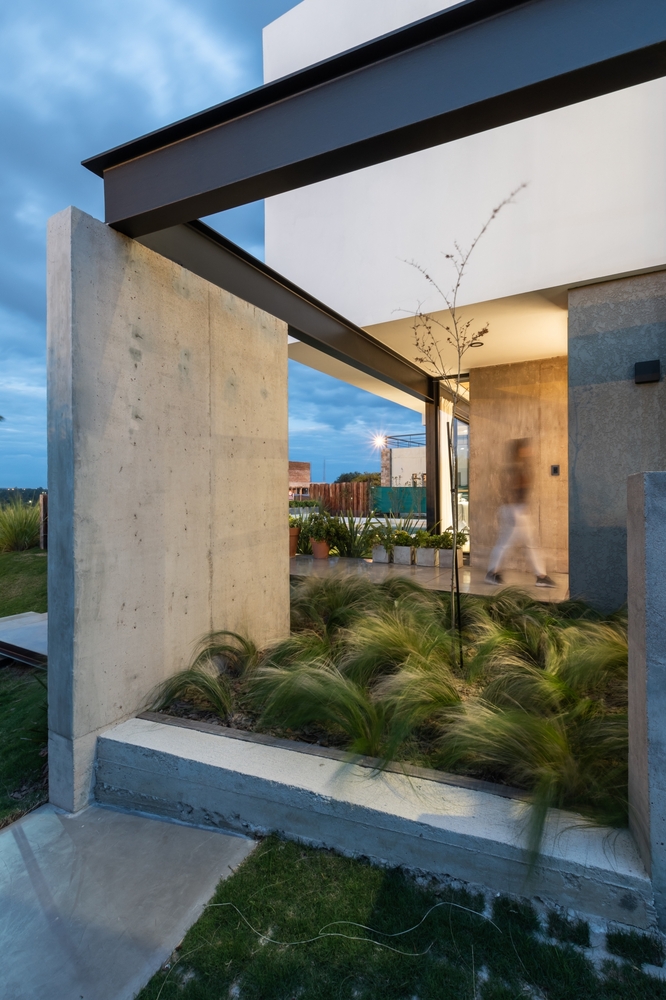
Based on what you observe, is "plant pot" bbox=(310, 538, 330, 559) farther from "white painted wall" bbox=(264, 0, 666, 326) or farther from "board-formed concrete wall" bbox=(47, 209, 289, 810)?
"board-formed concrete wall" bbox=(47, 209, 289, 810)

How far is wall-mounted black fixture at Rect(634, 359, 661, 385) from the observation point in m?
4.28

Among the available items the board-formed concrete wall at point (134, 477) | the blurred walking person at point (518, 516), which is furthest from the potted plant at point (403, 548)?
the board-formed concrete wall at point (134, 477)

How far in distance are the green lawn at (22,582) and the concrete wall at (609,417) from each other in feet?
17.5

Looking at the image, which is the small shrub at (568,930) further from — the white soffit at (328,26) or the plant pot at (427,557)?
the white soffit at (328,26)

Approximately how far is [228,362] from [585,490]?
3256 mm

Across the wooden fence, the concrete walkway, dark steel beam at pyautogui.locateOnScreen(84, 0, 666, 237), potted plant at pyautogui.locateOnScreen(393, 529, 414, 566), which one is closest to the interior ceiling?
potted plant at pyautogui.locateOnScreen(393, 529, 414, 566)

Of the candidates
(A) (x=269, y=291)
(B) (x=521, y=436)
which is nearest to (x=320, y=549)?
(B) (x=521, y=436)

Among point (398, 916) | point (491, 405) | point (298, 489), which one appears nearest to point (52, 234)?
point (398, 916)

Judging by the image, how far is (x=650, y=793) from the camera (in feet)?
4.89

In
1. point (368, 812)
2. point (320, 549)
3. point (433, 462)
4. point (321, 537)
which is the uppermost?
point (433, 462)

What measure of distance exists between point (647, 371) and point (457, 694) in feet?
10.8

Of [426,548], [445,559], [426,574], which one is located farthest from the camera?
[426,548]

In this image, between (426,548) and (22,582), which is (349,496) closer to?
(426,548)

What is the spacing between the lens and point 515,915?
1.58 metres
